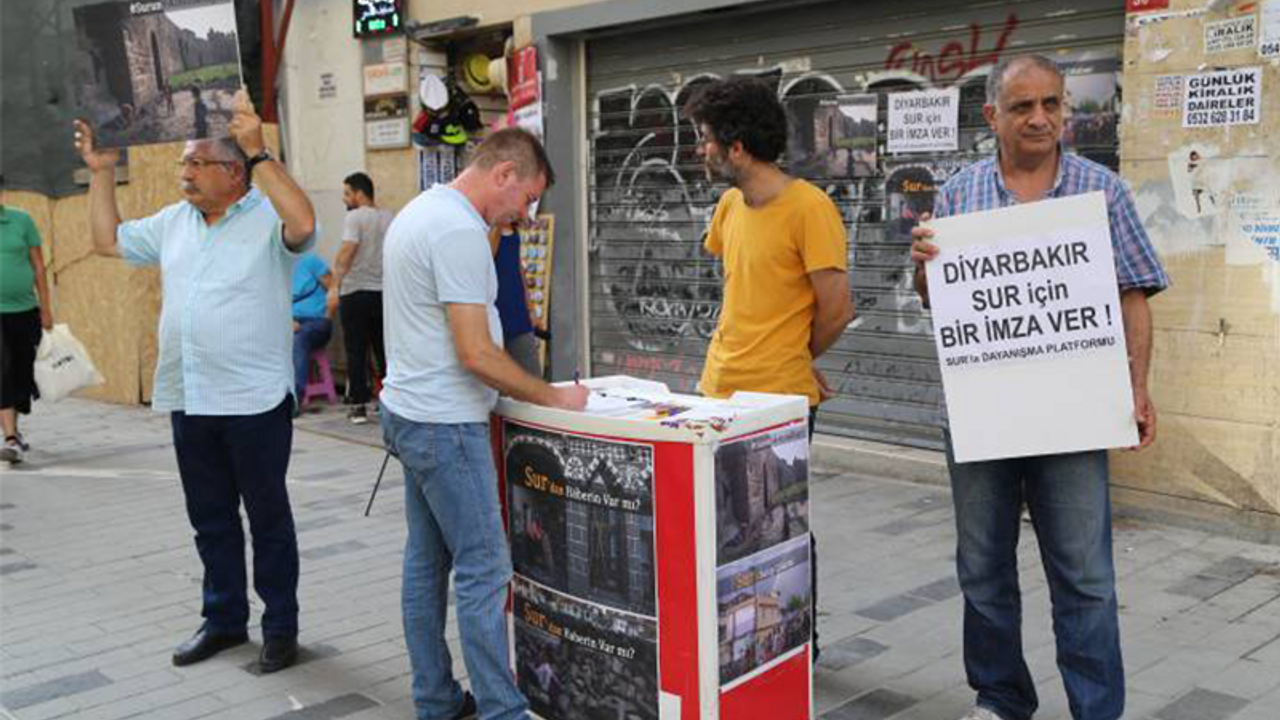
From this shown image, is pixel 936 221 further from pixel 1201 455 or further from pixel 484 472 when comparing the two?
pixel 1201 455

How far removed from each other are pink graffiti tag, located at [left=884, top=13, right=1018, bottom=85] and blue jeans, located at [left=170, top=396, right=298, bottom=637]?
4.11 meters

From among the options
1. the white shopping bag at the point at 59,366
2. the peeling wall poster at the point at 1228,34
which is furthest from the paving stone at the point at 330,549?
the peeling wall poster at the point at 1228,34

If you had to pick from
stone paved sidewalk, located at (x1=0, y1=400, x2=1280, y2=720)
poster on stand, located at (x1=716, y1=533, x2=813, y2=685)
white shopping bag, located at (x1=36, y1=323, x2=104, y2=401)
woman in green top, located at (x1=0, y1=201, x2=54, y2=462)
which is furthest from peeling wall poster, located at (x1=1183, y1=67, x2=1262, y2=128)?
woman in green top, located at (x1=0, y1=201, x2=54, y2=462)

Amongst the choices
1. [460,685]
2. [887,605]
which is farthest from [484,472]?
[887,605]

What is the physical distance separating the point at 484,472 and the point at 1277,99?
3.84 meters

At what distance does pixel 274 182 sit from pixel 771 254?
5.45 feet

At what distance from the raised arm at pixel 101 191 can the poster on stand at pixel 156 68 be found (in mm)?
5408

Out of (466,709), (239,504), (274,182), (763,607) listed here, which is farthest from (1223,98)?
(239,504)

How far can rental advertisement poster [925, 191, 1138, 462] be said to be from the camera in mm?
3211

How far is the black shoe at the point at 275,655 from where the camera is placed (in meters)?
4.45

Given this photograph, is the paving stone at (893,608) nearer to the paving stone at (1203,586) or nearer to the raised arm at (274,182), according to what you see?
the paving stone at (1203,586)

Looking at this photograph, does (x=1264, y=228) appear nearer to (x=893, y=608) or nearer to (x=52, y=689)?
(x=893, y=608)

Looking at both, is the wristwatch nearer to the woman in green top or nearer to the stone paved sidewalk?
the stone paved sidewalk

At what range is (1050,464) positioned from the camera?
11.0ft
